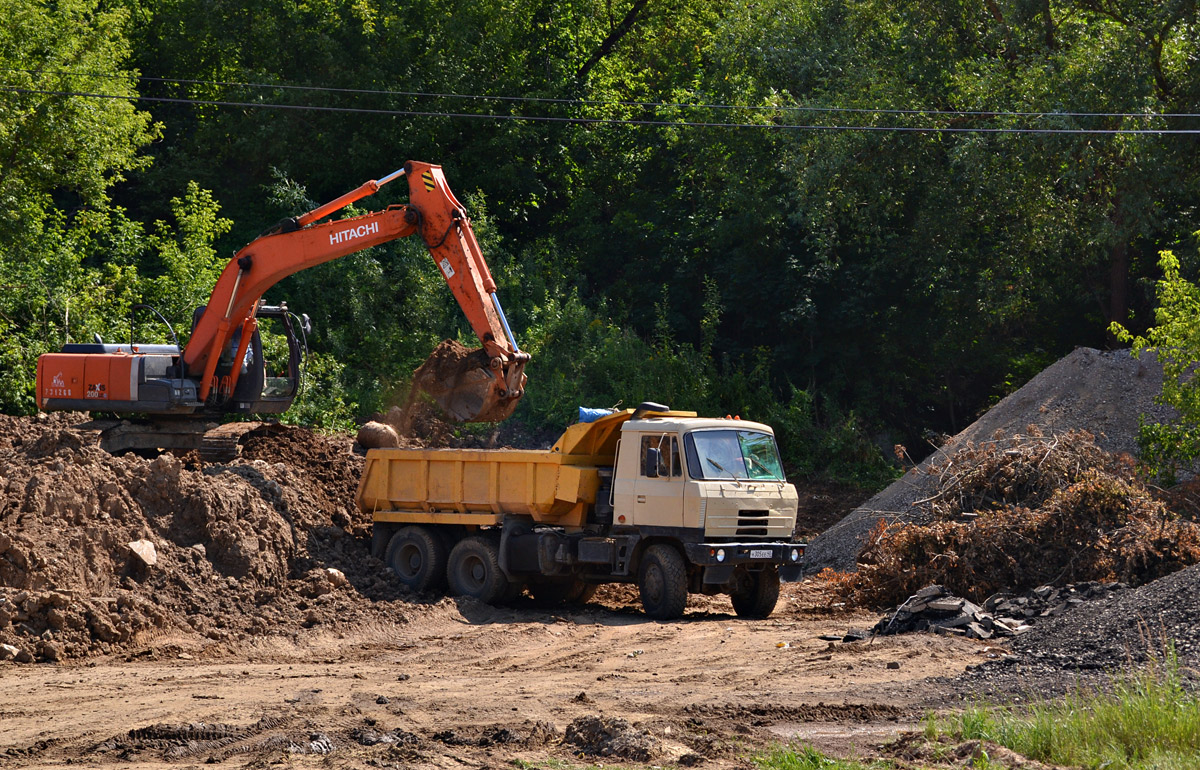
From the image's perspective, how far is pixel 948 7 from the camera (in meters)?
28.0

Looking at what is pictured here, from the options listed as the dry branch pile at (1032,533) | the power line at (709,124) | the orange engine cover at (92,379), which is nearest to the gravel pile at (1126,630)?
the dry branch pile at (1032,533)

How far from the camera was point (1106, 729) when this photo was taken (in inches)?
311

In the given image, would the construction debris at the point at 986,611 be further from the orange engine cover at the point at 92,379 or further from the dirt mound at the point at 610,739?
the orange engine cover at the point at 92,379

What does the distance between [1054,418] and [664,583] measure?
846 cm

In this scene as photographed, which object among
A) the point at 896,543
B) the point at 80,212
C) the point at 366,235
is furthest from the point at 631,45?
the point at 896,543

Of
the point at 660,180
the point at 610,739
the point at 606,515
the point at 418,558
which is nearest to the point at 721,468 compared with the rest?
the point at 606,515

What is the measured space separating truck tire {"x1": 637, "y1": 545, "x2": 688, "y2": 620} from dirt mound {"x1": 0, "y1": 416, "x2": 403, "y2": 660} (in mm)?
3410

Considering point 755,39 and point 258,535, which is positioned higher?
point 755,39

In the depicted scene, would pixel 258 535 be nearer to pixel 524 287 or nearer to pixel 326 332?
pixel 326 332

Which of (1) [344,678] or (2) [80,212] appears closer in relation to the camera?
(1) [344,678]

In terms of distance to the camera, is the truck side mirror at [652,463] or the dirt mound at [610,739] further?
the truck side mirror at [652,463]

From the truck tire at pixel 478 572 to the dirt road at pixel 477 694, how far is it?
0.69 m

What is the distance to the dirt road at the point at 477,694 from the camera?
859 cm

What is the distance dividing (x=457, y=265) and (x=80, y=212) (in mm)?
15821
